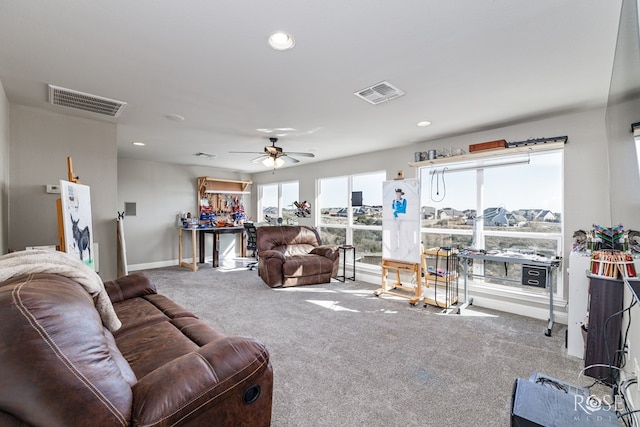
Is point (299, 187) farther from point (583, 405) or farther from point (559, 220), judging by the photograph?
point (583, 405)

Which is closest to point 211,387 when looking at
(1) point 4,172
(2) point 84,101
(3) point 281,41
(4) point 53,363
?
(4) point 53,363

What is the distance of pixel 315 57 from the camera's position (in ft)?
7.02

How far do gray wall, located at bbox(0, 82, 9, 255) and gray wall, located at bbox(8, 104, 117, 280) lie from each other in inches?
4.1

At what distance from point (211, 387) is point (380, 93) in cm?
270

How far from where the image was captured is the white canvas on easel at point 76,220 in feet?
7.72

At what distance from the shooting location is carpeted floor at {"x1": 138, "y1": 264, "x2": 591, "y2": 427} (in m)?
1.91

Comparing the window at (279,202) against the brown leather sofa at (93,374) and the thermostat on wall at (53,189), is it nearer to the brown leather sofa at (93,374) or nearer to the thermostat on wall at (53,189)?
the thermostat on wall at (53,189)

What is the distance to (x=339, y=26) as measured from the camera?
1.78 metres

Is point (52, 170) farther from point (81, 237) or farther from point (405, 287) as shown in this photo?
point (405, 287)

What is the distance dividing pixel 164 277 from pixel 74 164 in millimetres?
3000

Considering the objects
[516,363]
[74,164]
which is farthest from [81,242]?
[516,363]

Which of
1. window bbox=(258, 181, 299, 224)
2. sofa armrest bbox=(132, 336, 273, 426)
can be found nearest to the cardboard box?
sofa armrest bbox=(132, 336, 273, 426)

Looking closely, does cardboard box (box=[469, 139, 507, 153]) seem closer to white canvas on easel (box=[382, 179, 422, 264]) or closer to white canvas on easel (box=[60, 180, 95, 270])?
white canvas on easel (box=[382, 179, 422, 264])

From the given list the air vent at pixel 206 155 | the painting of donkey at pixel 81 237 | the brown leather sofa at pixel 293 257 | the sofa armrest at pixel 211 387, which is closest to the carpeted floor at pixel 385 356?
the brown leather sofa at pixel 293 257
